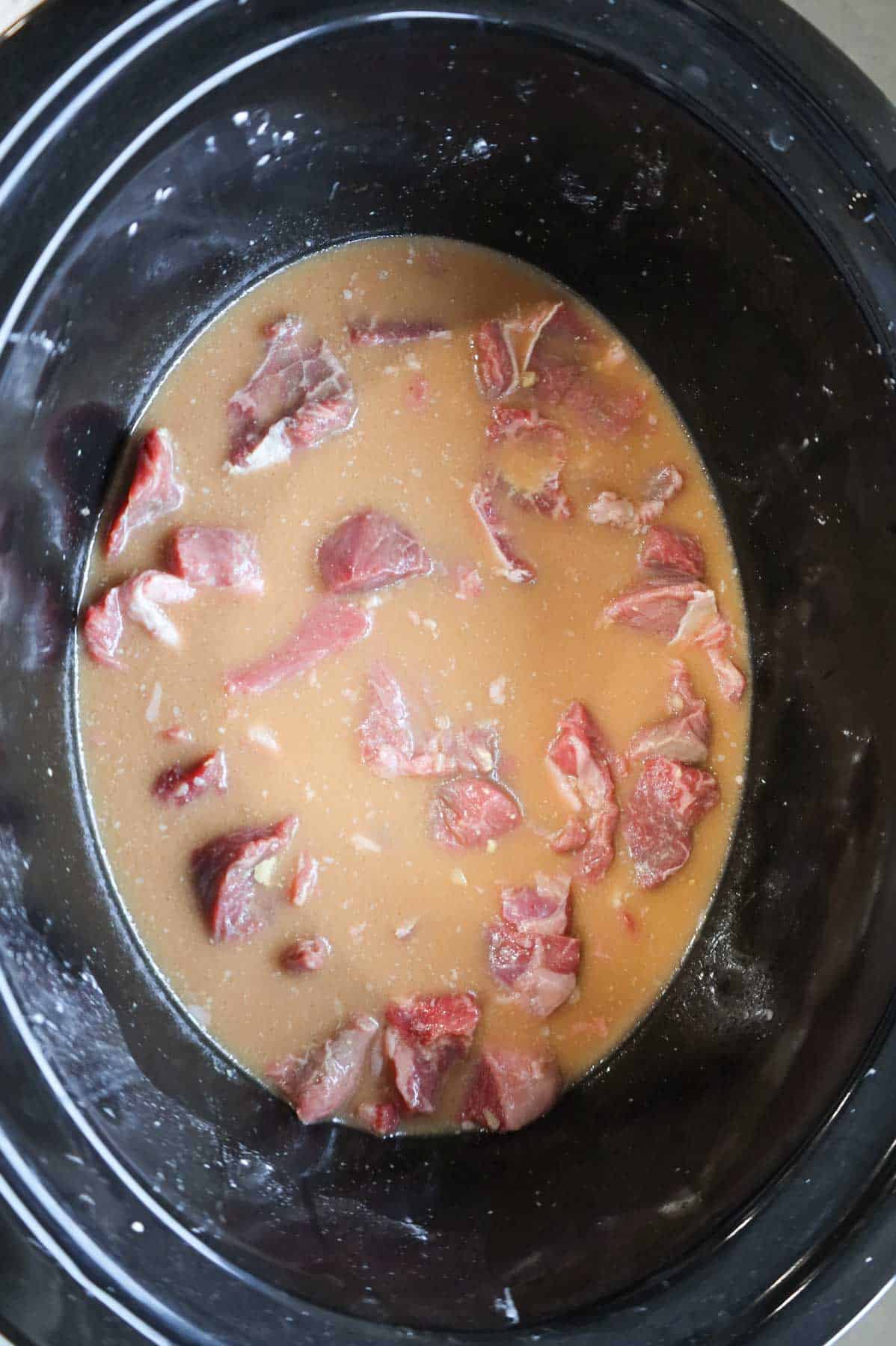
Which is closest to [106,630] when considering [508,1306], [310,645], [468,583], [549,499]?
[310,645]

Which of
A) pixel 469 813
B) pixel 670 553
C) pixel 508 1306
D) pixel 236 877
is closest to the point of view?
pixel 508 1306

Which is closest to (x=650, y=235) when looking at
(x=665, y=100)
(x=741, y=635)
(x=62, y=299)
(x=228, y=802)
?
(x=665, y=100)

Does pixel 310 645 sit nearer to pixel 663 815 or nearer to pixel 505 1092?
pixel 663 815

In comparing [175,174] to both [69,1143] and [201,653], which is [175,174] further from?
[69,1143]

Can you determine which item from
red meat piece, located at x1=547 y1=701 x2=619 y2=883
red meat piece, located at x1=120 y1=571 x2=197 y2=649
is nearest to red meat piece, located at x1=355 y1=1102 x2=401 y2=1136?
red meat piece, located at x1=547 y1=701 x2=619 y2=883

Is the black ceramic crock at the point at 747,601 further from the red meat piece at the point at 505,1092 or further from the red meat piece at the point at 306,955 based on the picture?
the red meat piece at the point at 306,955

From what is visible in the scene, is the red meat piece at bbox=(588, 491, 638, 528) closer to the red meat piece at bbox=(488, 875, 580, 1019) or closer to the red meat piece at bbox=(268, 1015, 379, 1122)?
the red meat piece at bbox=(488, 875, 580, 1019)
